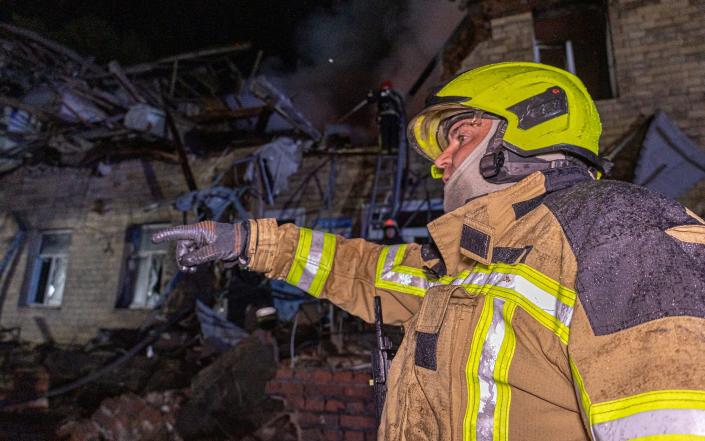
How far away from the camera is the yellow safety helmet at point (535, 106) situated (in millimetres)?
1264

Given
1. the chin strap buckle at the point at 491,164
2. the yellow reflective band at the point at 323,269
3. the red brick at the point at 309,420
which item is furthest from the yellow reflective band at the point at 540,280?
the red brick at the point at 309,420

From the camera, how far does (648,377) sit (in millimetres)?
699

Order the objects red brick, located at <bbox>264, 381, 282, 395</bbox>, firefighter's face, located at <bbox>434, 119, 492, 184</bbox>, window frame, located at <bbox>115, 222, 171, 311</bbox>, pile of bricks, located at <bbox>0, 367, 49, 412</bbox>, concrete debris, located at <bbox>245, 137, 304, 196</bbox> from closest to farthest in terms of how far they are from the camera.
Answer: firefighter's face, located at <bbox>434, 119, 492, 184</bbox> < red brick, located at <bbox>264, 381, 282, 395</bbox> < pile of bricks, located at <bbox>0, 367, 49, 412</bbox> < concrete debris, located at <bbox>245, 137, 304, 196</bbox> < window frame, located at <bbox>115, 222, 171, 311</bbox>

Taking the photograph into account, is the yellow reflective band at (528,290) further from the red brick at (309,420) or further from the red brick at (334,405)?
the red brick at (309,420)

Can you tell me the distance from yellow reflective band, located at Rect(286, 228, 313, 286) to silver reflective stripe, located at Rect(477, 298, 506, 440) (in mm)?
950

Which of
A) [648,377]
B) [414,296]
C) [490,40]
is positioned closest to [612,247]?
[648,377]

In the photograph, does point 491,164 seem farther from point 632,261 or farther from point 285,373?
point 285,373

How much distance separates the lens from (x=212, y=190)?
5754 millimetres

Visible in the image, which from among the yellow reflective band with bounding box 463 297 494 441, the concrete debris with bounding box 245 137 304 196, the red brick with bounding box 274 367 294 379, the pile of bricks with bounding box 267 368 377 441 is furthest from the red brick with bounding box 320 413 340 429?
the concrete debris with bounding box 245 137 304 196

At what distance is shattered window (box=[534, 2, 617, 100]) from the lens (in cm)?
536

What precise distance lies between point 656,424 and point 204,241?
61.0 inches

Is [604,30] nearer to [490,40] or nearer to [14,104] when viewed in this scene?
[490,40]

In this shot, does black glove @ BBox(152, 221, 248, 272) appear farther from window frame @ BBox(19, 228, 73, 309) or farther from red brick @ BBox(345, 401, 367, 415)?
window frame @ BBox(19, 228, 73, 309)

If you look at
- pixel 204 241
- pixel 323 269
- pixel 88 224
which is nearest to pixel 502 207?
pixel 323 269
